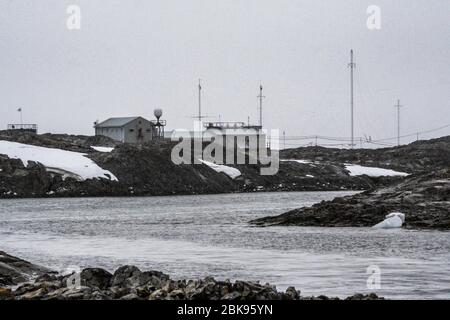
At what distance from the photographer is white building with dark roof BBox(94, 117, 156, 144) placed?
156 meters

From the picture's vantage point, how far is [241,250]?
40.6m

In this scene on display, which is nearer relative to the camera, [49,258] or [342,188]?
[49,258]

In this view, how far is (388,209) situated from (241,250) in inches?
717

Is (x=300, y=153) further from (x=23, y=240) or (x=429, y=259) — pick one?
(x=429, y=259)

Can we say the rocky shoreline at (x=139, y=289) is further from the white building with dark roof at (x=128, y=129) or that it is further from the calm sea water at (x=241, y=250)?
the white building with dark roof at (x=128, y=129)

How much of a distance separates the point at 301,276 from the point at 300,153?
16678 cm

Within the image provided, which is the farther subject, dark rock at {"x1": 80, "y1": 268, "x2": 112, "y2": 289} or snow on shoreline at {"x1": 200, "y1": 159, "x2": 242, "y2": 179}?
snow on shoreline at {"x1": 200, "y1": 159, "x2": 242, "y2": 179}

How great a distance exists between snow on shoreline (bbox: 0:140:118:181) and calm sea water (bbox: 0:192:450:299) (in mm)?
36235

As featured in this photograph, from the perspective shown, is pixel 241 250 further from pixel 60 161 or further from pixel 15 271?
pixel 60 161

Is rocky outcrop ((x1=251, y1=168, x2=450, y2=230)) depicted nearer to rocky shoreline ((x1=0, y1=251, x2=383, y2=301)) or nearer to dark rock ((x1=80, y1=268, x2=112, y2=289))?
dark rock ((x1=80, y1=268, x2=112, y2=289))

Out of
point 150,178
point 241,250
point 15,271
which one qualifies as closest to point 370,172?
point 150,178

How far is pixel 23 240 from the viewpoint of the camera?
160ft

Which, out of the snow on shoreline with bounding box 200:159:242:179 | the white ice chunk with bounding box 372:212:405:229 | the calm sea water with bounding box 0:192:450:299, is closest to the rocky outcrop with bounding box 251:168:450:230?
the white ice chunk with bounding box 372:212:405:229
